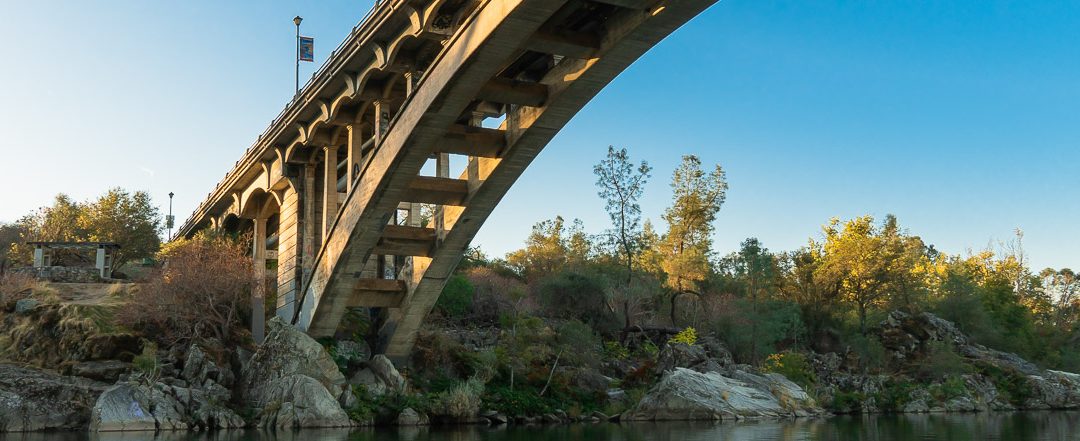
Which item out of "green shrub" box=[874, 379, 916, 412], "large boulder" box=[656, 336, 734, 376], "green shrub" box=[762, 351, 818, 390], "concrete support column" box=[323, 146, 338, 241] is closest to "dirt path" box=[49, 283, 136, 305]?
"concrete support column" box=[323, 146, 338, 241]

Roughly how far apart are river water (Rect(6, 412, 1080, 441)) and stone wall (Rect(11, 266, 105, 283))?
14.9 m

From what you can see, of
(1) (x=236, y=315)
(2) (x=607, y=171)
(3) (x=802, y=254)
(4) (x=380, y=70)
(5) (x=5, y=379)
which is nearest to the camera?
(4) (x=380, y=70)

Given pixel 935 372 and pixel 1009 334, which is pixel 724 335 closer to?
pixel 935 372

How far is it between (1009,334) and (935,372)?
47.4 ft

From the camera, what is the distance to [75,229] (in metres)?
49.9

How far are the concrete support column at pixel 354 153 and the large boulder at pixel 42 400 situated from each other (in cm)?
813

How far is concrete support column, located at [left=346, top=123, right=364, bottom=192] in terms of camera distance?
78.5ft

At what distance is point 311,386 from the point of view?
81.3 ft

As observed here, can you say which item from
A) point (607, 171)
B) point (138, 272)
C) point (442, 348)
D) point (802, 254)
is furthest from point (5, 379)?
point (802, 254)

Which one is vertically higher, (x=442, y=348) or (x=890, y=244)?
(x=890, y=244)

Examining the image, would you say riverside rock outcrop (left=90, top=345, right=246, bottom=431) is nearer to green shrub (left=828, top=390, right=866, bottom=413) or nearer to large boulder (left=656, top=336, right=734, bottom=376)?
large boulder (left=656, top=336, right=734, bottom=376)

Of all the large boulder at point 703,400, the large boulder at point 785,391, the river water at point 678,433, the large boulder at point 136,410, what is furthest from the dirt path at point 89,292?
the large boulder at point 785,391

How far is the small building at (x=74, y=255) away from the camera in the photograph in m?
37.9

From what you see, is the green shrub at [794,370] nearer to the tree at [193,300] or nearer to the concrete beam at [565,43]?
the tree at [193,300]
